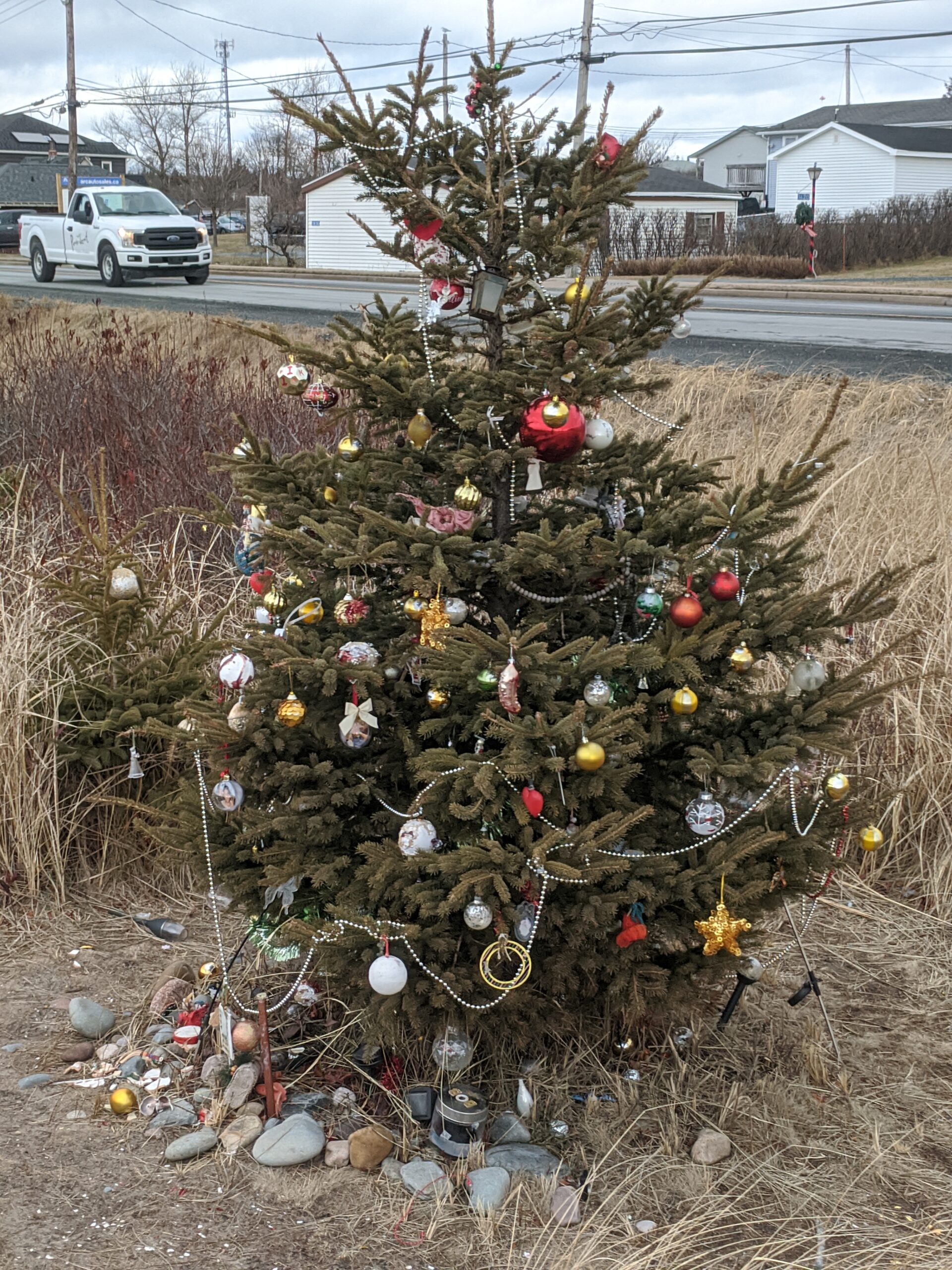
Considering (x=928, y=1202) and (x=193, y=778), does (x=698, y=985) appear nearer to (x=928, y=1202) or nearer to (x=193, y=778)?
(x=928, y=1202)

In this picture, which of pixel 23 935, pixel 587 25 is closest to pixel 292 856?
pixel 23 935

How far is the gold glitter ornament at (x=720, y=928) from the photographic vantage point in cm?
252

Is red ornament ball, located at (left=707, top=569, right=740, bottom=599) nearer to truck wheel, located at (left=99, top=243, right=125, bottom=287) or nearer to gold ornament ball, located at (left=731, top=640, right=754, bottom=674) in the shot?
gold ornament ball, located at (left=731, top=640, right=754, bottom=674)

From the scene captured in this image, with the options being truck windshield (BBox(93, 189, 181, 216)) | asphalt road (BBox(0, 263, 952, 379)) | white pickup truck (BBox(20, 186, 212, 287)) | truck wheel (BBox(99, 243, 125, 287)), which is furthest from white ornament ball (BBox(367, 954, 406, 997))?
truck windshield (BBox(93, 189, 181, 216))

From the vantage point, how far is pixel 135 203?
80.1 feet

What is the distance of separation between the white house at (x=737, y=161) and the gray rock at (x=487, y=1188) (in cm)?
7686

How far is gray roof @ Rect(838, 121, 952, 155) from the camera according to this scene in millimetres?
51438

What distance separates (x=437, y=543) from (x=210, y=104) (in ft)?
201

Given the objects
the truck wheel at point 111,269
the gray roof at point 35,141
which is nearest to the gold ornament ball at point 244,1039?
the truck wheel at point 111,269

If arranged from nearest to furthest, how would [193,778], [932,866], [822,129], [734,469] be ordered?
[193,778] < [932,866] < [734,469] < [822,129]

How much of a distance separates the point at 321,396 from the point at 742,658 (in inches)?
Answer: 47.3

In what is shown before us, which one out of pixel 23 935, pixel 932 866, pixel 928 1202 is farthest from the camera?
pixel 932 866

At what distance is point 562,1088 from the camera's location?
9.37 ft

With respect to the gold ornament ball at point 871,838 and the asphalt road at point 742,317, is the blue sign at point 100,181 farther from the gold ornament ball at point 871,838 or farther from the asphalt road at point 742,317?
the gold ornament ball at point 871,838
